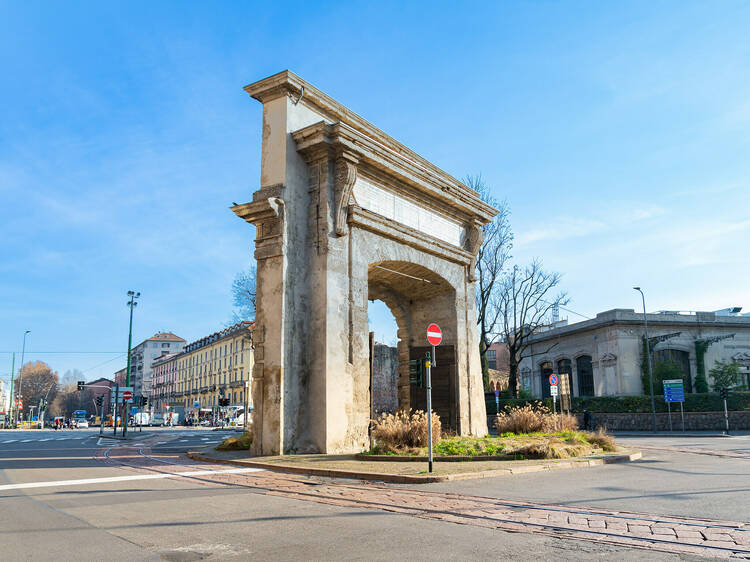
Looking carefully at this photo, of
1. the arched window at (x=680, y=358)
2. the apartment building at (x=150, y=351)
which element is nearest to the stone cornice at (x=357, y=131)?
the arched window at (x=680, y=358)

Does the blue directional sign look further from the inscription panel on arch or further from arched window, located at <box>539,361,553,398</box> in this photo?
arched window, located at <box>539,361,553,398</box>

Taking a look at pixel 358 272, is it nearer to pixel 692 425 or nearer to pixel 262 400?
pixel 262 400

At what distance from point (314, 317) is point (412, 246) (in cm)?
539

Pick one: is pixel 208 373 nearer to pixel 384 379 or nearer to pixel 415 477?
pixel 384 379

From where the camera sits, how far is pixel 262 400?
15820mm

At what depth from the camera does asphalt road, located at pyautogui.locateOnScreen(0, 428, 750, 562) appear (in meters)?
5.29

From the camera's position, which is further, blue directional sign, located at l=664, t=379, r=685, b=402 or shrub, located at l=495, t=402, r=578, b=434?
blue directional sign, located at l=664, t=379, r=685, b=402

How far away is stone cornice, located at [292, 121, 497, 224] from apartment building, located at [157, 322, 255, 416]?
1886 inches

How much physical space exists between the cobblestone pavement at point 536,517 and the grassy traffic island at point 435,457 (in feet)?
4.34

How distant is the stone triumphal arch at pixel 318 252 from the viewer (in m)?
15.8

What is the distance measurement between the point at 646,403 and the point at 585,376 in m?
11.3

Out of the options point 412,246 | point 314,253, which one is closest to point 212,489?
point 314,253

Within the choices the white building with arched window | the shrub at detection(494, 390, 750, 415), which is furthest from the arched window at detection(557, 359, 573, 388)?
the shrub at detection(494, 390, 750, 415)

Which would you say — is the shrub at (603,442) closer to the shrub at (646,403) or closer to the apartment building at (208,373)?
the shrub at (646,403)
